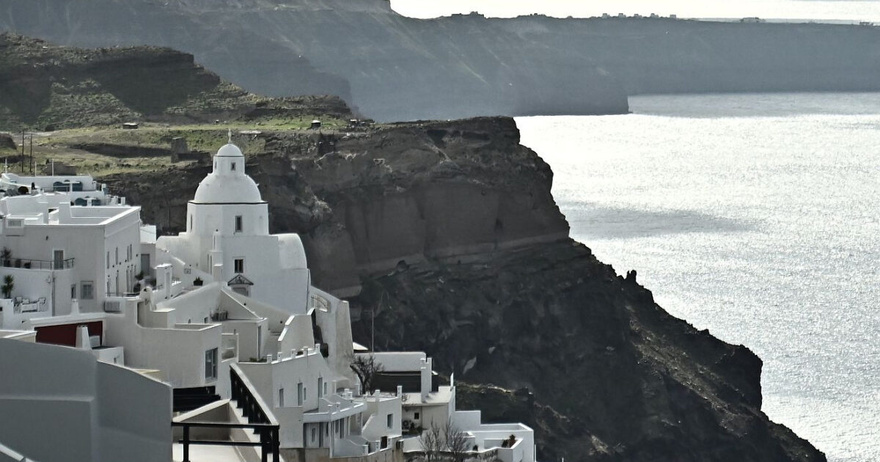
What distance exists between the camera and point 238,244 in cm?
4581

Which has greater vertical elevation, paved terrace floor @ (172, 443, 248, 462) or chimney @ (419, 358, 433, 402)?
paved terrace floor @ (172, 443, 248, 462)

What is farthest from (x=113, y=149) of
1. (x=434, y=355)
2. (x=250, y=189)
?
(x=250, y=189)

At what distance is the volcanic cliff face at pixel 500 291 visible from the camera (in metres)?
73.7

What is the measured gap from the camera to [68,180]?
50812 mm

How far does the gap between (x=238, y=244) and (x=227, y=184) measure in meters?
1.49

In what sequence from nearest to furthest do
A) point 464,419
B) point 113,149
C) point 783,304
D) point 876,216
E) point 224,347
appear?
point 224,347
point 464,419
point 113,149
point 783,304
point 876,216

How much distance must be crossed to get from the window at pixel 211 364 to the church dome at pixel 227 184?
12942 millimetres

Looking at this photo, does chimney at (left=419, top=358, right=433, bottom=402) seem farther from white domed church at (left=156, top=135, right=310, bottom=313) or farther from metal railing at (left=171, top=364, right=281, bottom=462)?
metal railing at (left=171, top=364, right=281, bottom=462)

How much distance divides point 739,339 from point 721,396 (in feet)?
76.9

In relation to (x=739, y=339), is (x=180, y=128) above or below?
above

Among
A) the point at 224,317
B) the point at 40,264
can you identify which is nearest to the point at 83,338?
the point at 40,264

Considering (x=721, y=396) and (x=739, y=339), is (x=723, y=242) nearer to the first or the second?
(x=739, y=339)

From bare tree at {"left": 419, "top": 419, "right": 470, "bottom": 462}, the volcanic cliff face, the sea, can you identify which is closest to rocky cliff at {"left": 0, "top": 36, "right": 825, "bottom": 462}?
the volcanic cliff face

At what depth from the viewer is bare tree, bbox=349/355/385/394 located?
4516 cm
